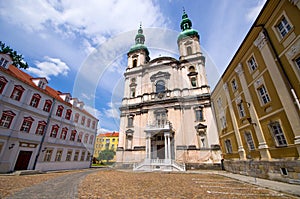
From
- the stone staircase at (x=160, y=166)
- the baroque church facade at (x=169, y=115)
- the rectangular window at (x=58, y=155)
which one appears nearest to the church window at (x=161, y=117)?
the baroque church facade at (x=169, y=115)

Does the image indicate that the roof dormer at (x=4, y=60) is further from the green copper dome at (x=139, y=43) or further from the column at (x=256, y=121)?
the column at (x=256, y=121)

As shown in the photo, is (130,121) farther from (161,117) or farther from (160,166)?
(160,166)

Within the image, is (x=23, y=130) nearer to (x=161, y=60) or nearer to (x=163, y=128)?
(x=163, y=128)

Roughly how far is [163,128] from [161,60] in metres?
14.6

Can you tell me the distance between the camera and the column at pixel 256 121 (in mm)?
9270

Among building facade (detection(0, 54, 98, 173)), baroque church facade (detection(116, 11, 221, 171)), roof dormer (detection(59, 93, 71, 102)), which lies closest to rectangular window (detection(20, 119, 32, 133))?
building facade (detection(0, 54, 98, 173))

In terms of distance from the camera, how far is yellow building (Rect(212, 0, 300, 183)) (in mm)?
7473

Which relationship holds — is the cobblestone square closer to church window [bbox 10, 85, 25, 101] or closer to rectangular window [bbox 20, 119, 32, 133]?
rectangular window [bbox 20, 119, 32, 133]

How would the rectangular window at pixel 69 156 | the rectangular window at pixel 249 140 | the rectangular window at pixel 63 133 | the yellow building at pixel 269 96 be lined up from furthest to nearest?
the rectangular window at pixel 69 156, the rectangular window at pixel 63 133, the rectangular window at pixel 249 140, the yellow building at pixel 269 96

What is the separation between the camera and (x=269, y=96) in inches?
362

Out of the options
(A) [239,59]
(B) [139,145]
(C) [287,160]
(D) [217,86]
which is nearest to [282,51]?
(A) [239,59]

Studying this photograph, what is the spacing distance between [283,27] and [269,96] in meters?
4.44

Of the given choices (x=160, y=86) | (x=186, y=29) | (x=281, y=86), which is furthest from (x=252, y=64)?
(x=186, y=29)

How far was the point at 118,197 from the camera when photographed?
16.6ft
